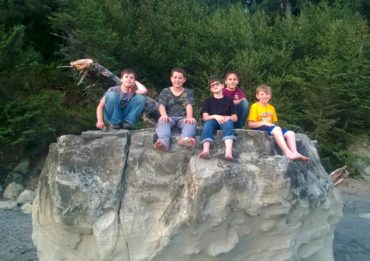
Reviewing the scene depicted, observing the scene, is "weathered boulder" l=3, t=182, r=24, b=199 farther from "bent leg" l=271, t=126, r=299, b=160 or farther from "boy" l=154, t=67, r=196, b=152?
"bent leg" l=271, t=126, r=299, b=160

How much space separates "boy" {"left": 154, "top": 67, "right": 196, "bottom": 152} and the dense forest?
815 cm

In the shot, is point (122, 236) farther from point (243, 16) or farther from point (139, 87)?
point (243, 16)

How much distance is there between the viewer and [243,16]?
19969 mm

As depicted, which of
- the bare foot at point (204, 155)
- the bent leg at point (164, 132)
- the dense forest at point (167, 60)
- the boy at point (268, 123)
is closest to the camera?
the bare foot at point (204, 155)

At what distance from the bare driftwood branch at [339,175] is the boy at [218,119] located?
32.6 feet

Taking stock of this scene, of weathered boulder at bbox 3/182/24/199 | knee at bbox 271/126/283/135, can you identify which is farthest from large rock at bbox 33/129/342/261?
weathered boulder at bbox 3/182/24/199

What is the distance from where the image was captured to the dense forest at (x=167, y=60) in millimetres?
13984

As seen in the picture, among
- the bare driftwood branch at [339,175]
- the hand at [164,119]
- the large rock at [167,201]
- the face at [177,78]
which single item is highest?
the face at [177,78]

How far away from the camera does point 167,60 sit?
1709cm

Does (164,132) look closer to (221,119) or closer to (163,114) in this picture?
(163,114)

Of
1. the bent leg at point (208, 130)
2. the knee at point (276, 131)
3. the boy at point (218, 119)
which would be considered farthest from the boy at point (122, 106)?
the knee at point (276, 131)

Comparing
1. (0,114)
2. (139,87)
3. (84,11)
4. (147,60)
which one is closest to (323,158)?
(147,60)

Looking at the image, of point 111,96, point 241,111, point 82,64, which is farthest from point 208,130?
point 82,64

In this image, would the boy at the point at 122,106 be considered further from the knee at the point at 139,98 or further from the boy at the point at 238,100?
the boy at the point at 238,100
